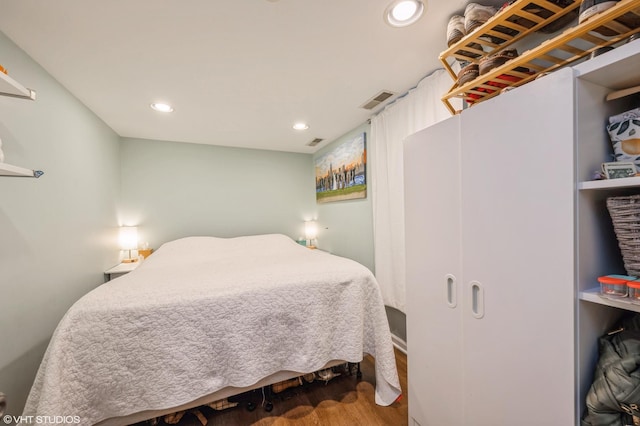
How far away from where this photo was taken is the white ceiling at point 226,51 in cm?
116

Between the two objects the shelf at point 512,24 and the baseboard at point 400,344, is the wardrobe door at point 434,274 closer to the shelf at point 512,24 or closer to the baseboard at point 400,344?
the shelf at point 512,24

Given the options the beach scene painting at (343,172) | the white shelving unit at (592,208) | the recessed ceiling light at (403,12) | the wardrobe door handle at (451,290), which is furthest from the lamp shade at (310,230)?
the white shelving unit at (592,208)

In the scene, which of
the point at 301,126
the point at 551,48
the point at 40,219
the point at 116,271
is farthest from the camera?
the point at 301,126

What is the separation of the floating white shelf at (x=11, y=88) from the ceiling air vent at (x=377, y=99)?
2.14m

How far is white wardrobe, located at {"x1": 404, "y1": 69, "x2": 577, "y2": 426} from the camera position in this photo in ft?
2.45

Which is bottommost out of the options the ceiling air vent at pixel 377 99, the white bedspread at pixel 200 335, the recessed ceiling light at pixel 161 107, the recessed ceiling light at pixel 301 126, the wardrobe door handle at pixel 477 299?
the white bedspread at pixel 200 335

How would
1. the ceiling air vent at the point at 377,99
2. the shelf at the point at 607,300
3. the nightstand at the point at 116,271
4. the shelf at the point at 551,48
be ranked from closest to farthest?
the shelf at the point at 607,300, the shelf at the point at 551,48, the ceiling air vent at the point at 377,99, the nightstand at the point at 116,271

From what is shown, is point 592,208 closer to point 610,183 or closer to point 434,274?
point 610,183

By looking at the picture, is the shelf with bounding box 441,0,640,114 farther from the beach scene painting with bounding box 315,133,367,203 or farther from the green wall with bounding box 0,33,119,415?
the green wall with bounding box 0,33,119,415

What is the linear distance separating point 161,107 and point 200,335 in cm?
204

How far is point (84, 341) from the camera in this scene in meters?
1.17

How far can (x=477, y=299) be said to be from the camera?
1.00 meters

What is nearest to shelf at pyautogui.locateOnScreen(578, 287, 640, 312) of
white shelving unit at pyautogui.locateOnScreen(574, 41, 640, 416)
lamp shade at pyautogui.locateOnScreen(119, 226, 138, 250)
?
white shelving unit at pyautogui.locateOnScreen(574, 41, 640, 416)

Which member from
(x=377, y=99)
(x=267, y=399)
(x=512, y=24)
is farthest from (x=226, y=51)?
(x=267, y=399)
